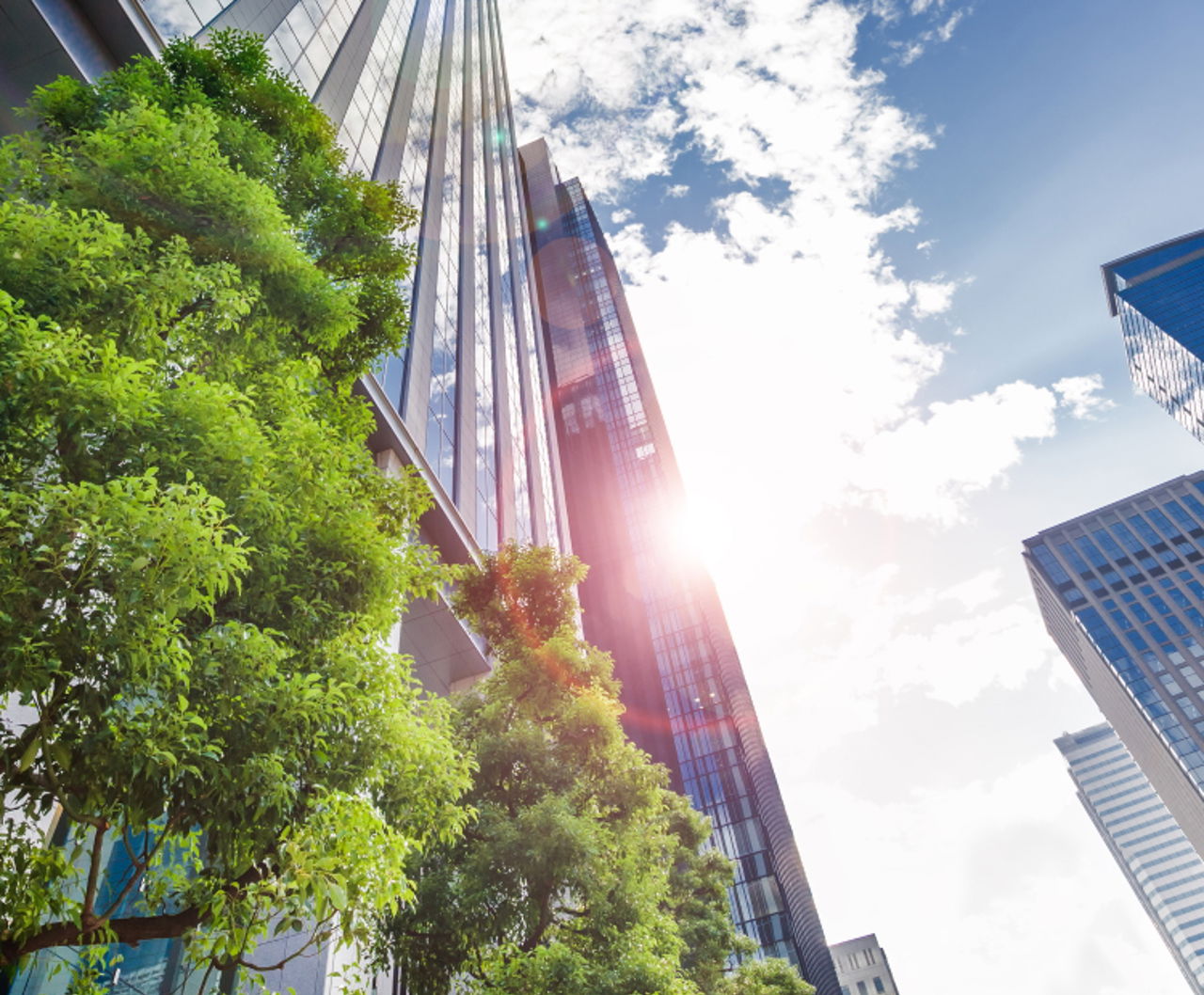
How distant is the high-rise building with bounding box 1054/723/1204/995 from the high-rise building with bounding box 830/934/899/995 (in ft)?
347

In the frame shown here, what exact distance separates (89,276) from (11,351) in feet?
3.70

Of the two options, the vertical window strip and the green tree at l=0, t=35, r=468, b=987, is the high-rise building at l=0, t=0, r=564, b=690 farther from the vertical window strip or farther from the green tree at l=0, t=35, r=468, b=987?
the green tree at l=0, t=35, r=468, b=987

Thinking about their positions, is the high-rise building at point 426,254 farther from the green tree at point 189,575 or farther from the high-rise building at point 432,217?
the green tree at point 189,575

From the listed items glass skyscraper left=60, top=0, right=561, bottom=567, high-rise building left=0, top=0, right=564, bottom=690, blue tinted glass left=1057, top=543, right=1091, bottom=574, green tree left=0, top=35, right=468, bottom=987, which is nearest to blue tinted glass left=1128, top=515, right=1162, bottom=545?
blue tinted glass left=1057, top=543, right=1091, bottom=574

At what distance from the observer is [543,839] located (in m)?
9.09

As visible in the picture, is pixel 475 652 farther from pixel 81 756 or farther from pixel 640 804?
pixel 81 756

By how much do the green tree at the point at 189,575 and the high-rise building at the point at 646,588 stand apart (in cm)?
5124

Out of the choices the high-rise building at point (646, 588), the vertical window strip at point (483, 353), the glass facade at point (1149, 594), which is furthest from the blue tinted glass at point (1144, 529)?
the vertical window strip at point (483, 353)

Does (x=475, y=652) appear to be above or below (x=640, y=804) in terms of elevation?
above

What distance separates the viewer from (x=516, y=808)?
407 inches

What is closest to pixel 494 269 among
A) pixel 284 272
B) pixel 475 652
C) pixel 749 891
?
pixel 475 652

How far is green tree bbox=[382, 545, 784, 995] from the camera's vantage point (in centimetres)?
884

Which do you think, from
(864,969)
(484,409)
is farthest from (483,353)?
(864,969)

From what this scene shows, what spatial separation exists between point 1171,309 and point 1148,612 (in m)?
43.0
